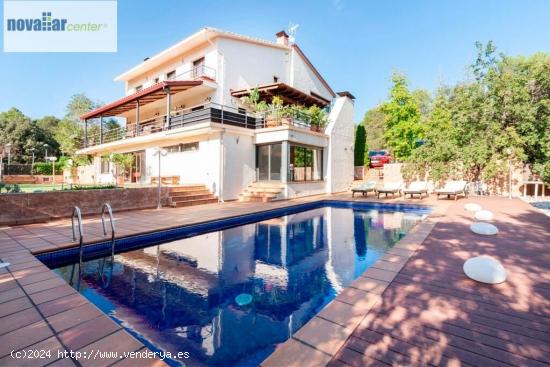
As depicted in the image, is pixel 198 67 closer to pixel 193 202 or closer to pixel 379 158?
pixel 193 202

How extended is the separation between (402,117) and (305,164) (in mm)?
11504

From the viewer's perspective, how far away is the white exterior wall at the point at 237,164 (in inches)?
559

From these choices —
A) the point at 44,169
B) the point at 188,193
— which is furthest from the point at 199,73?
the point at 44,169

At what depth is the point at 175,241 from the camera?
7480 mm

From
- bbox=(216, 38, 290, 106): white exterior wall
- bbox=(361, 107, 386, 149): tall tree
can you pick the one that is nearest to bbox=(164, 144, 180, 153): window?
bbox=(216, 38, 290, 106): white exterior wall

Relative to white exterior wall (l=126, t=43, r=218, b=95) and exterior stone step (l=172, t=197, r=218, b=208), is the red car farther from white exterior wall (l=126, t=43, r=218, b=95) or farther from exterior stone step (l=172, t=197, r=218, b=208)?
exterior stone step (l=172, t=197, r=218, b=208)

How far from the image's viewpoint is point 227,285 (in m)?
4.80

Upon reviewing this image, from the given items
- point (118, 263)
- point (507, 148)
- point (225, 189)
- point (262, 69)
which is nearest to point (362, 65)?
point (262, 69)

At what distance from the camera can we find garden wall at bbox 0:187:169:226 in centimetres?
812

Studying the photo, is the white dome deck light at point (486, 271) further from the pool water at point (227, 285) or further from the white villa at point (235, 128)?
the white villa at point (235, 128)

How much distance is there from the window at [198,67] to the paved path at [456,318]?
17.3 metres

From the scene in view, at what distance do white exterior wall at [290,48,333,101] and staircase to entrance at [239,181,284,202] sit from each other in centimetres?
965

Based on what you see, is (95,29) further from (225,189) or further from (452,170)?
(452,170)

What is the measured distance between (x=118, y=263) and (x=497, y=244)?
826 cm
